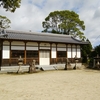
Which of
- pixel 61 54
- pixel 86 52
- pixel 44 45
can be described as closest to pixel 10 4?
pixel 44 45

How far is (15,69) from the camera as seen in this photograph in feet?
63.8

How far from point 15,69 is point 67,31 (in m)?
19.7

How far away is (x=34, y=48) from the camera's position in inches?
846

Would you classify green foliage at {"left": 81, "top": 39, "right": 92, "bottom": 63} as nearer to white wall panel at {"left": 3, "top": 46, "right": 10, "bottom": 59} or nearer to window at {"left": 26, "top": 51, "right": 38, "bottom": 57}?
window at {"left": 26, "top": 51, "right": 38, "bottom": 57}

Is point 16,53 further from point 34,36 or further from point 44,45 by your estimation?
point 34,36

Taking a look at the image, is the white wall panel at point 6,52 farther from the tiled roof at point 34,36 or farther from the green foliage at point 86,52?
the green foliage at point 86,52

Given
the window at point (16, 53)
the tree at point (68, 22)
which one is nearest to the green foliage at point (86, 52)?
the tree at point (68, 22)

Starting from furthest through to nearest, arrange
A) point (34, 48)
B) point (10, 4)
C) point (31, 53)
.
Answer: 1. point (34, 48)
2. point (31, 53)
3. point (10, 4)

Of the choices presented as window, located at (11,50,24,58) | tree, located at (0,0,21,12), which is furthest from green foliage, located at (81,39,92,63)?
tree, located at (0,0,21,12)

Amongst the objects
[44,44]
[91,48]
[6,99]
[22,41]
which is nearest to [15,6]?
[6,99]

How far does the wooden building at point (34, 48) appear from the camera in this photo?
1930cm

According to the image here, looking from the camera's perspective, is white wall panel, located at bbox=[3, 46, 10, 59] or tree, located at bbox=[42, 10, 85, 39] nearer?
white wall panel, located at bbox=[3, 46, 10, 59]

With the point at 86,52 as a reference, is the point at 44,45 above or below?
above

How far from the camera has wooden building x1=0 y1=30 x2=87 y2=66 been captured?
19.3 meters
